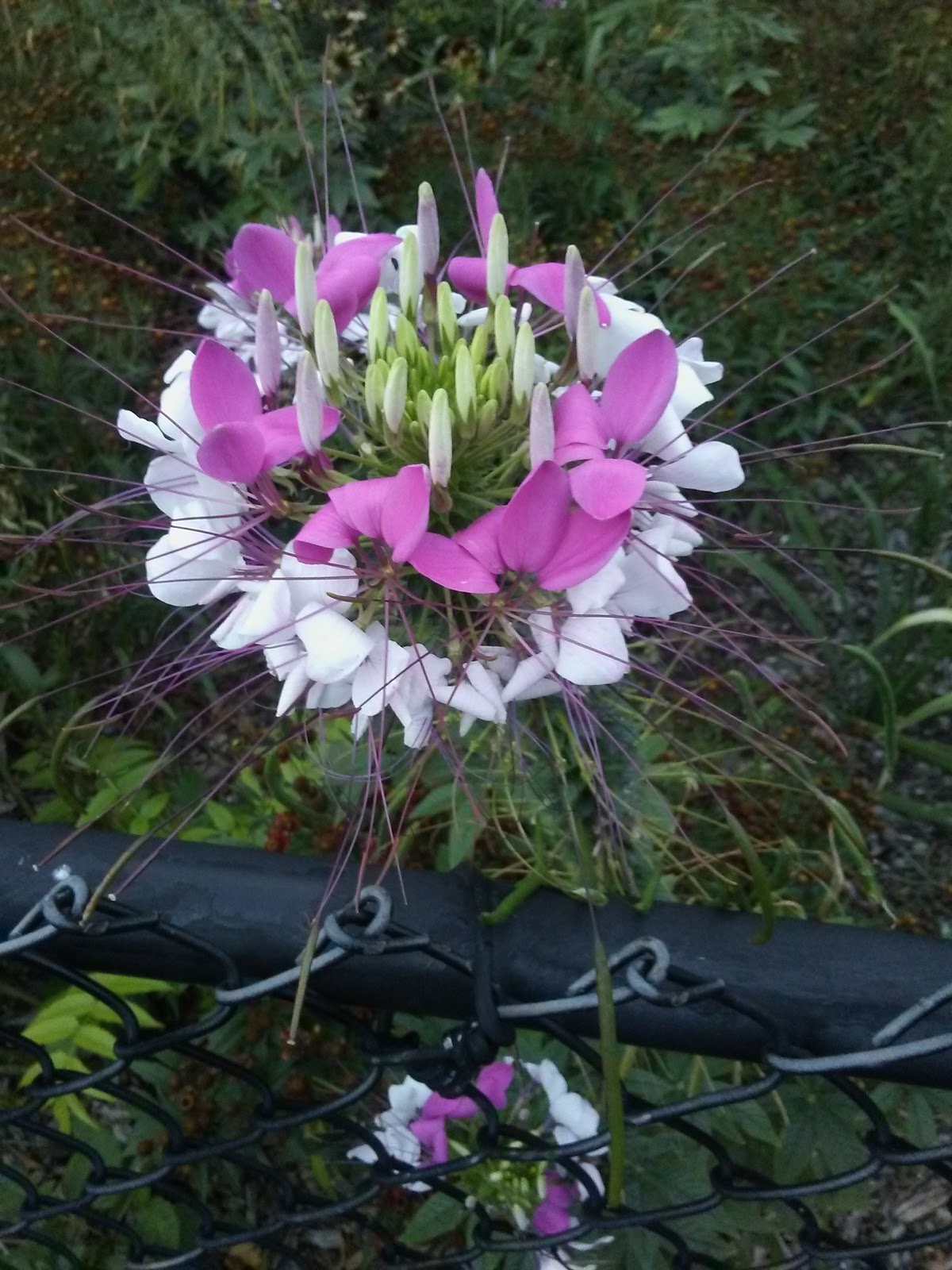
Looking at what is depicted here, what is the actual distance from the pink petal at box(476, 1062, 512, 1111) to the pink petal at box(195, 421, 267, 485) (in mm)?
614

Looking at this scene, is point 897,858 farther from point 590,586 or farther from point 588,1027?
point 590,586

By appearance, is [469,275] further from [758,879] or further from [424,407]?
[758,879]

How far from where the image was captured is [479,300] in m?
0.72

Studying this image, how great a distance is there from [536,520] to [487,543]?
39 mm

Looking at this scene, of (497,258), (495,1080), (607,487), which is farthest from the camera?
(495,1080)

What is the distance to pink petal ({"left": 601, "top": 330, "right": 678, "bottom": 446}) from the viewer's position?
536 mm

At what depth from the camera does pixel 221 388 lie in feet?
1.80

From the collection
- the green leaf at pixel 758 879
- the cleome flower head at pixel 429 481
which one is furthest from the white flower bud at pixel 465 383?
the green leaf at pixel 758 879

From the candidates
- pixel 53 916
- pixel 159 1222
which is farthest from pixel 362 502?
pixel 159 1222

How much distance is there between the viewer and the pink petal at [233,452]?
1.73 ft

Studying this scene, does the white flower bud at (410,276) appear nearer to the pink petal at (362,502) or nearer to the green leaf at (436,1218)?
the pink petal at (362,502)

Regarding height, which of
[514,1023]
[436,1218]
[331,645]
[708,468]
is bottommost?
[436,1218]

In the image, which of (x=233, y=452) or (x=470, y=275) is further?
(x=470, y=275)

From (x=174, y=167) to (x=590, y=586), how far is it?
2.67m
